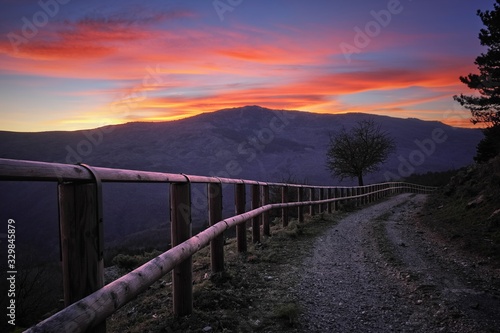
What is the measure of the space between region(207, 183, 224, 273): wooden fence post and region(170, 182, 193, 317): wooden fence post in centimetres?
136

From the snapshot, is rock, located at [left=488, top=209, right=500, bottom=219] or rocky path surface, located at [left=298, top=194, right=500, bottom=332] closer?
rocky path surface, located at [left=298, top=194, right=500, bottom=332]

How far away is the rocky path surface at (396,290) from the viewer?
396cm

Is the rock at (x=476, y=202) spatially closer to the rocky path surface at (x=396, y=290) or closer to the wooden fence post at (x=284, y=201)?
the rocky path surface at (x=396, y=290)

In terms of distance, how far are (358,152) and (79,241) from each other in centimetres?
3539

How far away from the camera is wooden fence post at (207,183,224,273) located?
546 centimetres

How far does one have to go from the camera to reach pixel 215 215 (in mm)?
5500

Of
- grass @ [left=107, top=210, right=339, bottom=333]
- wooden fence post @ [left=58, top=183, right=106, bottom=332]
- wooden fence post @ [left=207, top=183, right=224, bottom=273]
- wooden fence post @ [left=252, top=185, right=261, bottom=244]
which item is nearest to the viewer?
wooden fence post @ [left=58, top=183, right=106, bottom=332]

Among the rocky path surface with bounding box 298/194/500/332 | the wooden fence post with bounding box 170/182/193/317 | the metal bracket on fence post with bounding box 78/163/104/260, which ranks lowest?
the rocky path surface with bounding box 298/194/500/332

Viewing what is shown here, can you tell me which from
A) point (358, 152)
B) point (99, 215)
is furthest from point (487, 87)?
point (99, 215)

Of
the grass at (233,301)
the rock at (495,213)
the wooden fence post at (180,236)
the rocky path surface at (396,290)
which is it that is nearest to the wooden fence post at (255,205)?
the grass at (233,301)

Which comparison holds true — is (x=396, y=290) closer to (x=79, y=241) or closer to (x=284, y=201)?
(x=79, y=241)

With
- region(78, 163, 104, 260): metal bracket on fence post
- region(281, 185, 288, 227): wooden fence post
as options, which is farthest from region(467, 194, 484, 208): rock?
region(78, 163, 104, 260): metal bracket on fence post

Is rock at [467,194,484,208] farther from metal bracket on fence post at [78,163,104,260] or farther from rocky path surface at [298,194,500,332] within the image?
metal bracket on fence post at [78,163,104,260]

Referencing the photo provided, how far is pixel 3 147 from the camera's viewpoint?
193 m
